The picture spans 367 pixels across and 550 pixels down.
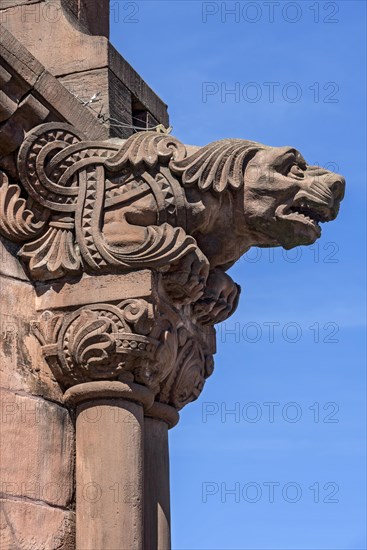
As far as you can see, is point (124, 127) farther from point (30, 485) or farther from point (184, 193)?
point (30, 485)

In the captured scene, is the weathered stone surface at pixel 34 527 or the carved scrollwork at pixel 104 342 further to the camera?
the carved scrollwork at pixel 104 342

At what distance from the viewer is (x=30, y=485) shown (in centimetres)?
723

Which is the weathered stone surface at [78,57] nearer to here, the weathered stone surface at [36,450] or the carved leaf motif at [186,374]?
the carved leaf motif at [186,374]

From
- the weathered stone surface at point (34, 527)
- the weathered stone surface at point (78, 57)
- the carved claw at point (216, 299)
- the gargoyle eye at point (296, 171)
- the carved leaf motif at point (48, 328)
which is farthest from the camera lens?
the weathered stone surface at point (78, 57)

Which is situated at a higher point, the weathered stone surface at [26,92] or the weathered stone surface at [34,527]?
the weathered stone surface at [26,92]

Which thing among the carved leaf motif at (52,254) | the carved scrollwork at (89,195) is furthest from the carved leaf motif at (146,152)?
the carved leaf motif at (52,254)

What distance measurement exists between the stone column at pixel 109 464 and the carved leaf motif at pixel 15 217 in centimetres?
91

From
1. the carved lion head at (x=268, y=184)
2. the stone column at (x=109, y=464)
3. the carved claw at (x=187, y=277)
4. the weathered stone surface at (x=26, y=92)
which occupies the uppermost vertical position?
the weathered stone surface at (x=26, y=92)

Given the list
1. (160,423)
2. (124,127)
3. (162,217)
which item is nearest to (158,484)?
(160,423)

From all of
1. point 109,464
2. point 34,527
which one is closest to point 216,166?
point 109,464

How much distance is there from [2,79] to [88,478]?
221cm

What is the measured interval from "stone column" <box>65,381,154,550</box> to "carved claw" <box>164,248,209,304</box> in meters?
0.61

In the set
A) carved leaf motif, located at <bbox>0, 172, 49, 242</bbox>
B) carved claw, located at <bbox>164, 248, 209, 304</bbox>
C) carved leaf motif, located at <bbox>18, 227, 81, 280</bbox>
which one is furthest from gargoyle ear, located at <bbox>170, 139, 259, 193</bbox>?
carved leaf motif, located at <bbox>0, 172, 49, 242</bbox>

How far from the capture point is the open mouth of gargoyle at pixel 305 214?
26.0 feet
